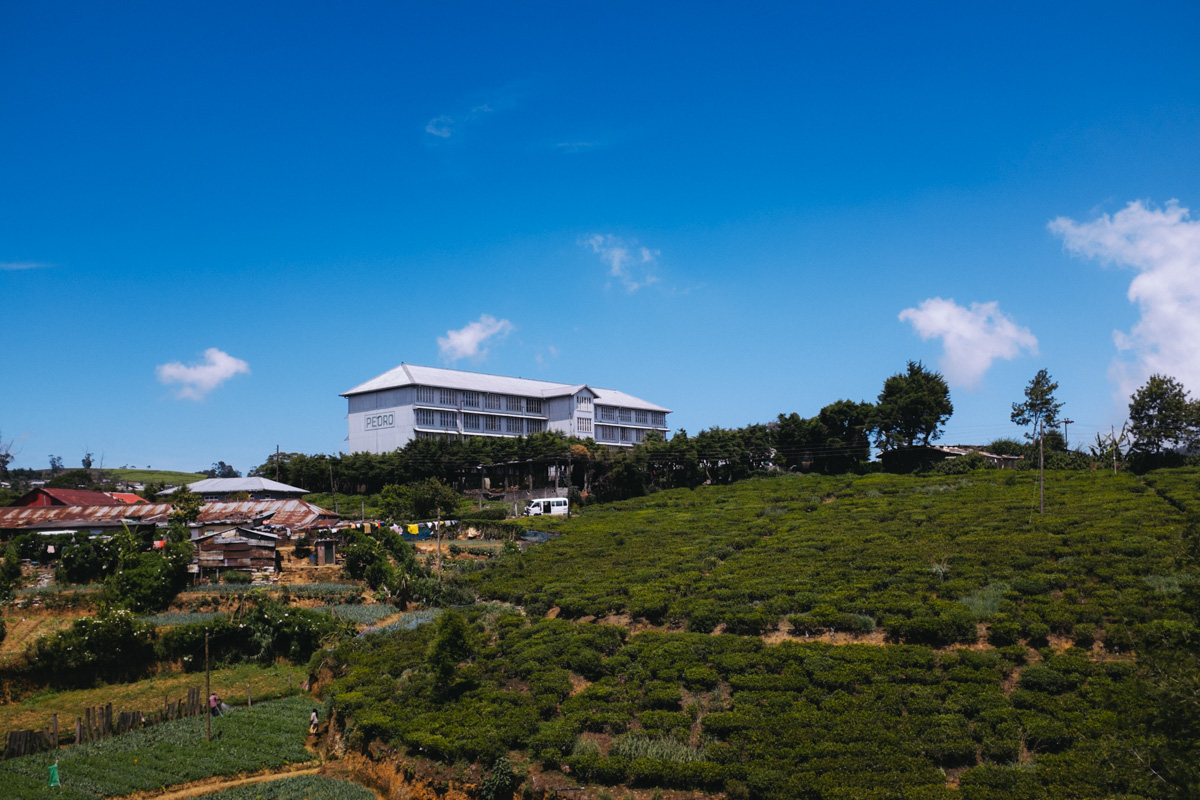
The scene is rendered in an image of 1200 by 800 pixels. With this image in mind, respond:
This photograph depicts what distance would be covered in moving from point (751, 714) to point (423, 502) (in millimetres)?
50568

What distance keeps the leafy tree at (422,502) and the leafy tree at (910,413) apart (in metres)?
46.7

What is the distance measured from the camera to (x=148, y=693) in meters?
34.9

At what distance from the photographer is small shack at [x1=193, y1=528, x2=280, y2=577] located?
48906 mm

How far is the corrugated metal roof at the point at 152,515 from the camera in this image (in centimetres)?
5594

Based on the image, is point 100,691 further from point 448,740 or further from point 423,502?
point 423,502

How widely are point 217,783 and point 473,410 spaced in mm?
75659

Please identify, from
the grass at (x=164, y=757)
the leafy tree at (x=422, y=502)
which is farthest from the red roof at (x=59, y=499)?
the grass at (x=164, y=757)

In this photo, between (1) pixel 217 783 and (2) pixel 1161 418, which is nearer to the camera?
(1) pixel 217 783

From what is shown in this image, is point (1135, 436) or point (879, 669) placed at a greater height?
point (1135, 436)

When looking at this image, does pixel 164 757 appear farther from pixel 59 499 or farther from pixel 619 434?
pixel 619 434

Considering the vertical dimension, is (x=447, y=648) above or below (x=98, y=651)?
above

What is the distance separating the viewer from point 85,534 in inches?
1970

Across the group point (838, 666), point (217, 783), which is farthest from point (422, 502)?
point (838, 666)

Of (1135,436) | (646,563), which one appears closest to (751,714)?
(646,563)
